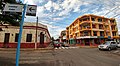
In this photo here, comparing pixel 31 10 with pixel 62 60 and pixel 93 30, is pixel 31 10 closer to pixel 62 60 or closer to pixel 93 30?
pixel 62 60

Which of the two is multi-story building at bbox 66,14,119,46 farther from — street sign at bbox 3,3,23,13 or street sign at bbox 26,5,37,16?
street sign at bbox 3,3,23,13

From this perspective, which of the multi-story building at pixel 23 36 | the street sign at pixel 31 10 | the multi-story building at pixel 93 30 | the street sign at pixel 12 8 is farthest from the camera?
the multi-story building at pixel 93 30

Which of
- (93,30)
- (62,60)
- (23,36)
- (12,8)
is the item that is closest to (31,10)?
(12,8)

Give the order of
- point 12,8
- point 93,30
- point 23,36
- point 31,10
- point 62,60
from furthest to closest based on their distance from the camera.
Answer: point 93,30, point 23,36, point 62,60, point 31,10, point 12,8

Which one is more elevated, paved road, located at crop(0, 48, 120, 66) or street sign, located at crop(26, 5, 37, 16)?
street sign, located at crop(26, 5, 37, 16)

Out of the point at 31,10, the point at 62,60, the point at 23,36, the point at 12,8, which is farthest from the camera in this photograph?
the point at 23,36

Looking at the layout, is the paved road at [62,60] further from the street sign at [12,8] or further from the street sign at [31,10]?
the street sign at [12,8]

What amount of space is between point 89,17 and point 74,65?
35.7 m

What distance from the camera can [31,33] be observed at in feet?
73.2

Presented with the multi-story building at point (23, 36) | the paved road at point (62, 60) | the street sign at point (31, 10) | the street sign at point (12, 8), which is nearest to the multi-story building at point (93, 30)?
the multi-story building at point (23, 36)

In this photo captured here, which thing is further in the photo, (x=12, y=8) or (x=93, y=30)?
(x=93, y=30)

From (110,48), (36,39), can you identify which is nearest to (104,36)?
(110,48)

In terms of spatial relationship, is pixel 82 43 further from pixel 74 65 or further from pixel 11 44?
pixel 74 65

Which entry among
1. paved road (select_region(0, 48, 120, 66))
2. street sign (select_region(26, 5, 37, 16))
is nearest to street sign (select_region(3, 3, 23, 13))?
street sign (select_region(26, 5, 37, 16))
